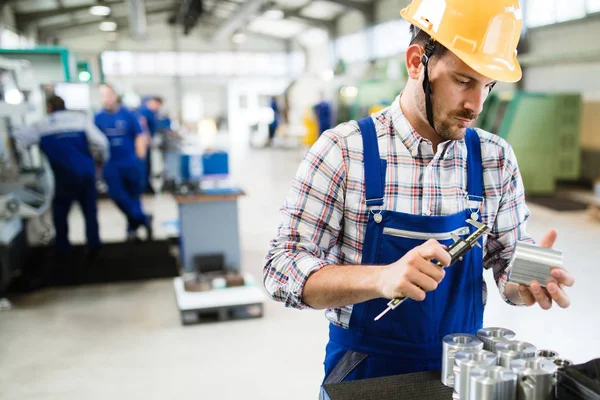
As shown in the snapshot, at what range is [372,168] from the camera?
1314 mm

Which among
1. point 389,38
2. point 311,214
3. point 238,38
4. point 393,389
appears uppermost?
A: point 238,38

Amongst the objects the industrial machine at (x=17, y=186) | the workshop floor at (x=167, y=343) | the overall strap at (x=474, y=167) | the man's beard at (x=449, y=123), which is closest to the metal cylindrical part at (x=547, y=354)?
the overall strap at (x=474, y=167)

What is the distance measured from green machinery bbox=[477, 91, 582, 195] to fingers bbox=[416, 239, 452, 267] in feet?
26.1

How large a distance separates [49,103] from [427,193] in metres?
4.77

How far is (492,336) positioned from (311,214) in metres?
0.48

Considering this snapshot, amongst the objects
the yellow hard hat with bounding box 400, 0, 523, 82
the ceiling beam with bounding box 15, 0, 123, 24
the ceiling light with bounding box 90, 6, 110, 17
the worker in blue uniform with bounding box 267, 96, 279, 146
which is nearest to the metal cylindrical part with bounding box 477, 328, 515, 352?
the yellow hard hat with bounding box 400, 0, 523, 82

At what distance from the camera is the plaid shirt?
4.32 ft

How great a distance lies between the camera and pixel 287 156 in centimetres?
1552

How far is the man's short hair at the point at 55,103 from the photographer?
17.0 feet

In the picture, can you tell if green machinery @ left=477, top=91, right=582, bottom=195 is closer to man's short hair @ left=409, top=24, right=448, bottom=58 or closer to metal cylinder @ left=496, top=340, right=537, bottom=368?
man's short hair @ left=409, top=24, right=448, bottom=58

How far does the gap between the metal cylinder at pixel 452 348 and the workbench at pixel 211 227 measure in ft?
12.7

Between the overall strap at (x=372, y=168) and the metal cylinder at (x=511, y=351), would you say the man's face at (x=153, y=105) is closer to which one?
the overall strap at (x=372, y=168)

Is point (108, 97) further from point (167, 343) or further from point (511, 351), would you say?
point (511, 351)

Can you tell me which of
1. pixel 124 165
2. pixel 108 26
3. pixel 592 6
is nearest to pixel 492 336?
pixel 124 165
